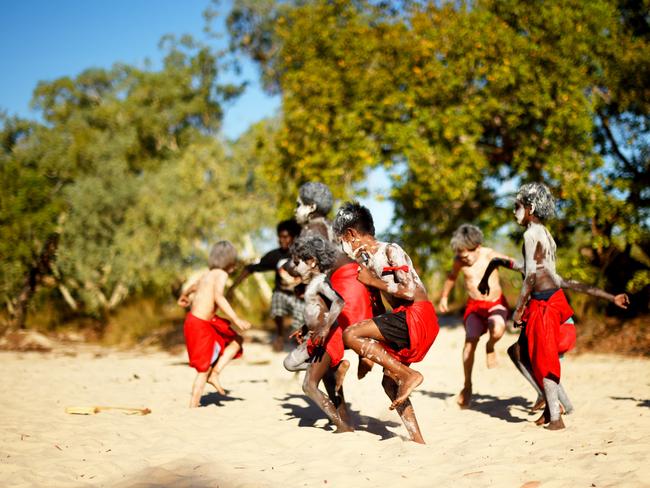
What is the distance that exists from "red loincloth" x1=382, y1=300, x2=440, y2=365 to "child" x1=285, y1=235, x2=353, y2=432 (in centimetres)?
52

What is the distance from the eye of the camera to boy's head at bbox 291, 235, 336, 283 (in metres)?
4.94

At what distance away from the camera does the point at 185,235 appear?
57.6 feet

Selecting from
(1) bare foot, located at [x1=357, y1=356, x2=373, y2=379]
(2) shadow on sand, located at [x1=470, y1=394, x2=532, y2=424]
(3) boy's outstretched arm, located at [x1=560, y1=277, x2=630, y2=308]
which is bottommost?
(2) shadow on sand, located at [x1=470, y1=394, x2=532, y2=424]

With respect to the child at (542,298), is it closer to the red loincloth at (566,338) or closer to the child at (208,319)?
the red loincloth at (566,338)

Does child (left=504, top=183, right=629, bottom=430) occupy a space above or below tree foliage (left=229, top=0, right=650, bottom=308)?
below

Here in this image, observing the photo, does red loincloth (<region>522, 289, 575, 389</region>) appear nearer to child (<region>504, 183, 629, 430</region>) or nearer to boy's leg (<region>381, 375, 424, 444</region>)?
child (<region>504, 183, 629, 430</region>)

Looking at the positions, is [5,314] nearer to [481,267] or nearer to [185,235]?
[185,235]

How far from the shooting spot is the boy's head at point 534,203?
5098 millimetres

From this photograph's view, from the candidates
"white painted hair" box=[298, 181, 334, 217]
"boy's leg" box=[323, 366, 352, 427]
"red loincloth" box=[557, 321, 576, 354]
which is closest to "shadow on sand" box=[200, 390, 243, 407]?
"boy's leg" box=[323, 366, 352, 427]

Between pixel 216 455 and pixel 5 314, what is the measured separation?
13072mm

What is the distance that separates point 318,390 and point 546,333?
1.84 metres

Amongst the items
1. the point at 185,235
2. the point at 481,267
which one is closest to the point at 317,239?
the point at 481,267

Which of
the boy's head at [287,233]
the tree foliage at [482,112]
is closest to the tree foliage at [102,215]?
the tree foliage at [482,112]

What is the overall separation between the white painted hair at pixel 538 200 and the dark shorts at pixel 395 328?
149cm
